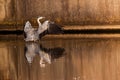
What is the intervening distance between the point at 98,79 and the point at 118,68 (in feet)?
0.68

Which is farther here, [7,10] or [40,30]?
[7,10]

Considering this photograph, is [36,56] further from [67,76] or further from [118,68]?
[118,68]

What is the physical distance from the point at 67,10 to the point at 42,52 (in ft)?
1.53

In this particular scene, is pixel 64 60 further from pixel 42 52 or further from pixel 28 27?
pixel 28 27

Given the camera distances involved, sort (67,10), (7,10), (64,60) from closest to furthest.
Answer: (64,60) < (67,10) < (7,10)

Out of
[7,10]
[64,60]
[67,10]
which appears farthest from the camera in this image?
[7,10]

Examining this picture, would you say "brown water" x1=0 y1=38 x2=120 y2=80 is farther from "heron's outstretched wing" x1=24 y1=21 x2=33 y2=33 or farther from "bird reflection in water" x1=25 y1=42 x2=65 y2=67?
"heron's outstretched wing" x1=24 y1=21 x2=33 y2=33

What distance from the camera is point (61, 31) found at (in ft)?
12.2

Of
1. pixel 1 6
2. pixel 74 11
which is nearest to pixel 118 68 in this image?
pixel 74 11

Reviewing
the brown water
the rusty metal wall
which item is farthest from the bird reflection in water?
the rusty metal wall

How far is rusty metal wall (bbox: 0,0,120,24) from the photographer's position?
3645 mm

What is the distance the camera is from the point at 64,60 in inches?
140

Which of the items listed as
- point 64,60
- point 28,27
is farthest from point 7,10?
point 64,60

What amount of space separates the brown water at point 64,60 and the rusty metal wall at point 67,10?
0.63ft
